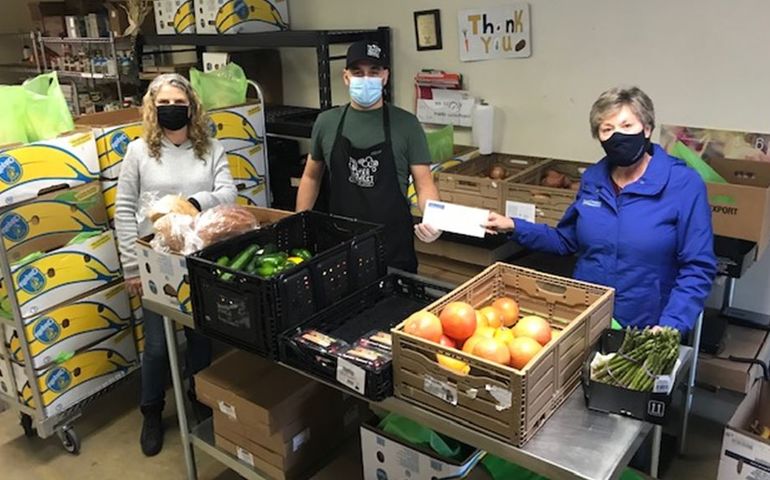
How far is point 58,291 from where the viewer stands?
2805mm

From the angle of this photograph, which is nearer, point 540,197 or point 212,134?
point 540,197

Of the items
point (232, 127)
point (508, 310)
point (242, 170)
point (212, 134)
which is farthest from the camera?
point (242, 170)

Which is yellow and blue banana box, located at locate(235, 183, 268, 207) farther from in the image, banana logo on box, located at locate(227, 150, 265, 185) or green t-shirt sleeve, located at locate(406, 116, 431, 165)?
green t-shirt sleeve, located at locate(406, 116, 431, 165)

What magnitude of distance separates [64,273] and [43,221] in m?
0.23

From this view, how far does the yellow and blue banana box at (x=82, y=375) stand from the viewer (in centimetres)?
284

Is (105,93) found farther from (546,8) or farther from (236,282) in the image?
(236,282)

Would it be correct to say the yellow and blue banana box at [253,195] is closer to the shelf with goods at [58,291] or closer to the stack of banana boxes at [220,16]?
the shelf with goods at [58,291]

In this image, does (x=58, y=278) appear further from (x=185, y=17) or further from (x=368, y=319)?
(x=185, y=17)

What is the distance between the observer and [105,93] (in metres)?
5.27

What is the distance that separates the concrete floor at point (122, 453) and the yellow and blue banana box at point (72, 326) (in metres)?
0.37

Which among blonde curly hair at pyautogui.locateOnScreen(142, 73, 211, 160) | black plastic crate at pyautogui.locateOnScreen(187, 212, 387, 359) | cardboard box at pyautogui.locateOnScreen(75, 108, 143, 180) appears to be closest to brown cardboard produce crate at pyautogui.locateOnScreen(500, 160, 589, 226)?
black plastic crate at pyautogui.locateOnScreen(187, 212, 387, 359)

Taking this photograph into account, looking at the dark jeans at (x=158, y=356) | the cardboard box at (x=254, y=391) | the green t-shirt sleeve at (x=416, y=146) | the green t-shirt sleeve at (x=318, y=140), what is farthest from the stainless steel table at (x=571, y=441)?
the dark jeans at (x=158, y=356)

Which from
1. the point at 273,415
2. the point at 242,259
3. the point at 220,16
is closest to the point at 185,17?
the point at 220,16

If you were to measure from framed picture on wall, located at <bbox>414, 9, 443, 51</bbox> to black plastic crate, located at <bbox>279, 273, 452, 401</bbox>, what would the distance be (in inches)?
77.1
